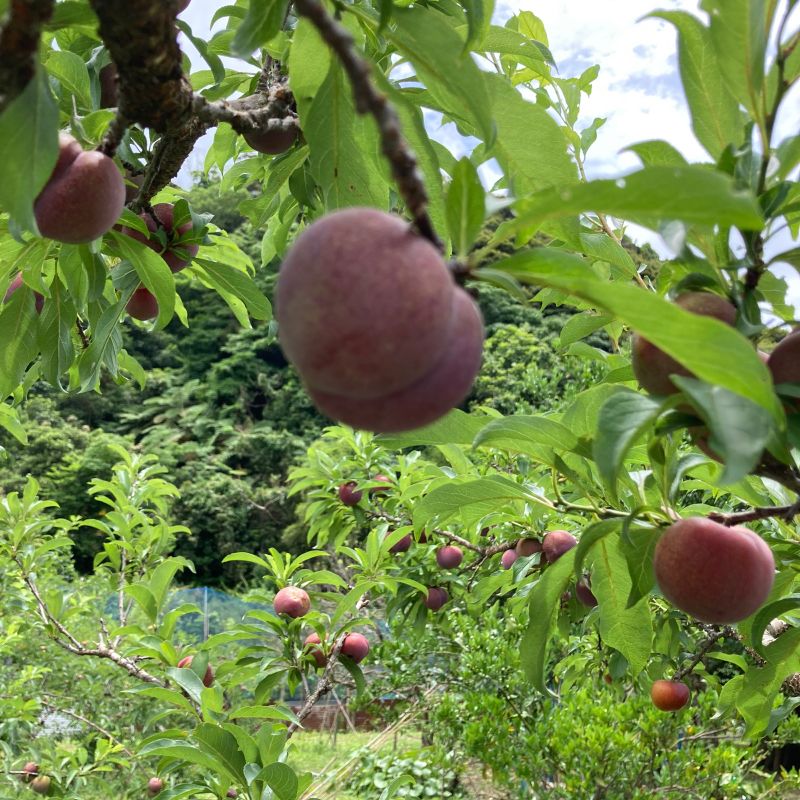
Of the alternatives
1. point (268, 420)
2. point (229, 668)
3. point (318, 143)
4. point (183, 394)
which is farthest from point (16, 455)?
point (318, 143)

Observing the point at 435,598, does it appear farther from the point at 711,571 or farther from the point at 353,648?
the point at 711,571

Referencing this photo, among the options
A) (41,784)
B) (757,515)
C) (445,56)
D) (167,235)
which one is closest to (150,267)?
(167,235)

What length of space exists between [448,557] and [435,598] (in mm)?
136

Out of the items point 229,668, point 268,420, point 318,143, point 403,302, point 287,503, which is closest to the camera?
point 403,302

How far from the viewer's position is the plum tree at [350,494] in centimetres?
239

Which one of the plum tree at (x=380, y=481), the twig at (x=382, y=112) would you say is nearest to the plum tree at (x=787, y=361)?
the twig at (x=382, y=112)

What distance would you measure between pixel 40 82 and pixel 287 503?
1294 centimetres

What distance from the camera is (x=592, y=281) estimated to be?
1.45ft

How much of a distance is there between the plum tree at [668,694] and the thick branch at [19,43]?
187 cm

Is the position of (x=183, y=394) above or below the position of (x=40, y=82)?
below

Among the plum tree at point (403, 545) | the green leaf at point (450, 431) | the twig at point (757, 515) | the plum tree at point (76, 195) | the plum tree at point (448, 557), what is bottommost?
the plum tree at point (403, 545)

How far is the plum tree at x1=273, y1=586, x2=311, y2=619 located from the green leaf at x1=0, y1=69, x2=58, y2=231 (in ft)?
4.68

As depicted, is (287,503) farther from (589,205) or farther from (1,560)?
(589,205)

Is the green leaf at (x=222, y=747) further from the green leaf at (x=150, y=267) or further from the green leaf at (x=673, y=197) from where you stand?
the green leaf at (x=673, y=197)
